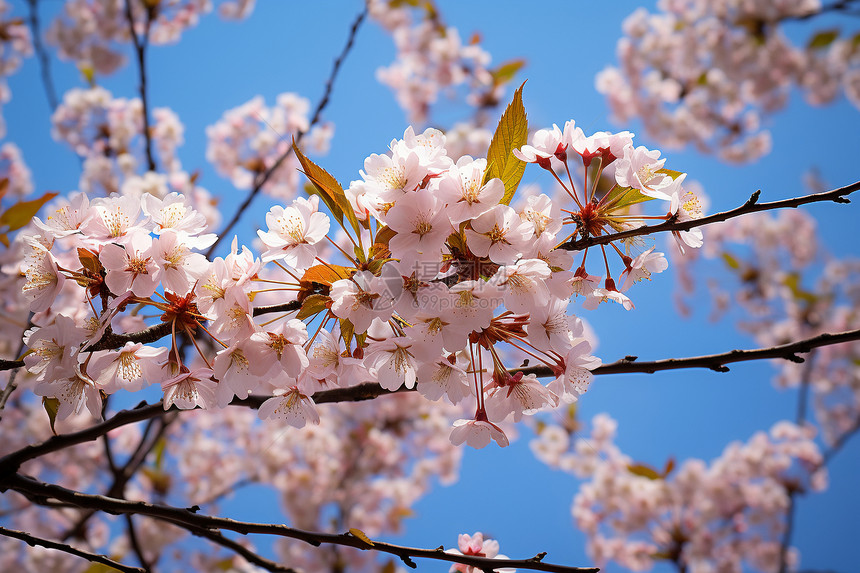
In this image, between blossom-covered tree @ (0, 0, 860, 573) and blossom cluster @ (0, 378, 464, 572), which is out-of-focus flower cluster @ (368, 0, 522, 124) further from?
blossom cluster @ (0, 378, 464, 572)

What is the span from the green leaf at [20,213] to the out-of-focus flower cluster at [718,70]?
6598 millimetres

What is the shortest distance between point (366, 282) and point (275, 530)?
0.41 m

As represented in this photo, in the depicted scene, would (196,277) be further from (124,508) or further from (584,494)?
(584,494)

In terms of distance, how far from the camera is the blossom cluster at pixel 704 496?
5.09 m

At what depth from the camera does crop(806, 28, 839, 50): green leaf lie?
5.12m

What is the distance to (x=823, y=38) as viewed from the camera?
517 centimetres

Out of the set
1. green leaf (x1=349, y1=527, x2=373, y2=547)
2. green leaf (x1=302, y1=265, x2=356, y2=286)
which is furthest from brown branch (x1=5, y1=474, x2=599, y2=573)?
green leaf (x1=302, y1=265, x2=356, y2=286)

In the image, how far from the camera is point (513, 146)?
0.84 meters

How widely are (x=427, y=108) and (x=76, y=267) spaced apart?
6.05m

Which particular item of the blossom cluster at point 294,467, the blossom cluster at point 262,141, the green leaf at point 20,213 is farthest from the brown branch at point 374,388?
the blossom cluster at point 294,467

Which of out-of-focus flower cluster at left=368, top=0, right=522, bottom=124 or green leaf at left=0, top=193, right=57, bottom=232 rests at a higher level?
out-of-focus flower cluster at left=368, top=0, right=522, bottom=124

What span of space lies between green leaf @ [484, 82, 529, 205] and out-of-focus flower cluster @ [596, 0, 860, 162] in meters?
6.19

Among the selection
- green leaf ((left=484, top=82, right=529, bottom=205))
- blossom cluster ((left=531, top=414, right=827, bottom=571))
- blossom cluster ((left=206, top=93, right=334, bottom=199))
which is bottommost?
green leaf ((left=484, top=82, right=529, bottom=205))

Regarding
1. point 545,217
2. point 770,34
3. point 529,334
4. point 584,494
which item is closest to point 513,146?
point 545,217
